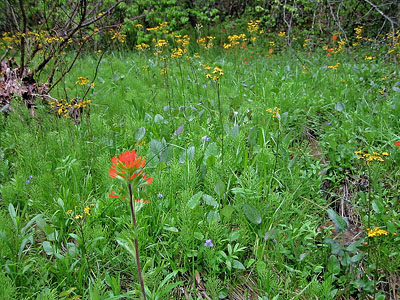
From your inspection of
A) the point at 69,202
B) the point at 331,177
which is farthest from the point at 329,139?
the point at 69,202

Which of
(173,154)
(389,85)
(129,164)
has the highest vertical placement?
(129,164)

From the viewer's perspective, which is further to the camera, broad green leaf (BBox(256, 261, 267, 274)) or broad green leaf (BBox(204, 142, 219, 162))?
broad green leaf (BBox(204, 142, 219, 162))

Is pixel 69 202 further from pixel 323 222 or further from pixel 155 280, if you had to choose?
pixel 323 222

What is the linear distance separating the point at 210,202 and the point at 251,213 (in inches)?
8.9

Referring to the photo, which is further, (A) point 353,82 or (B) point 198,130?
(A) point 353,82

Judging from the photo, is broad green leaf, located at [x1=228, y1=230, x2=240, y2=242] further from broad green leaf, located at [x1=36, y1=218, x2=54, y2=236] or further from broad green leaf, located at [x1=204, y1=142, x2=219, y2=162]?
broad green leaf, located at [x1=36, y1=218, x2=54, y2=236]

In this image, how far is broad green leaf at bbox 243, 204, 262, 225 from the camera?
5.21 feet

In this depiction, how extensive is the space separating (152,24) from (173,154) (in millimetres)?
6542

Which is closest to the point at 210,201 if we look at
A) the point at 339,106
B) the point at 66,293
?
the point at 66,293

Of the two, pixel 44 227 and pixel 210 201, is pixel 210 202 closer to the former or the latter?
pixel 210 201

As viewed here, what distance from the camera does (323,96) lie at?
3123mm

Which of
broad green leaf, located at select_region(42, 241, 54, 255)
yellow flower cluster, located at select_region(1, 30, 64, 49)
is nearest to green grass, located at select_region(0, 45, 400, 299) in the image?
broad green leaf, located at select_region(42, 241, 54, 255)

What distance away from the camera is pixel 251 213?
5.22 ft

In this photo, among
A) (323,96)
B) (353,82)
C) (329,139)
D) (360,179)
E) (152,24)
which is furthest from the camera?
(152,24)
